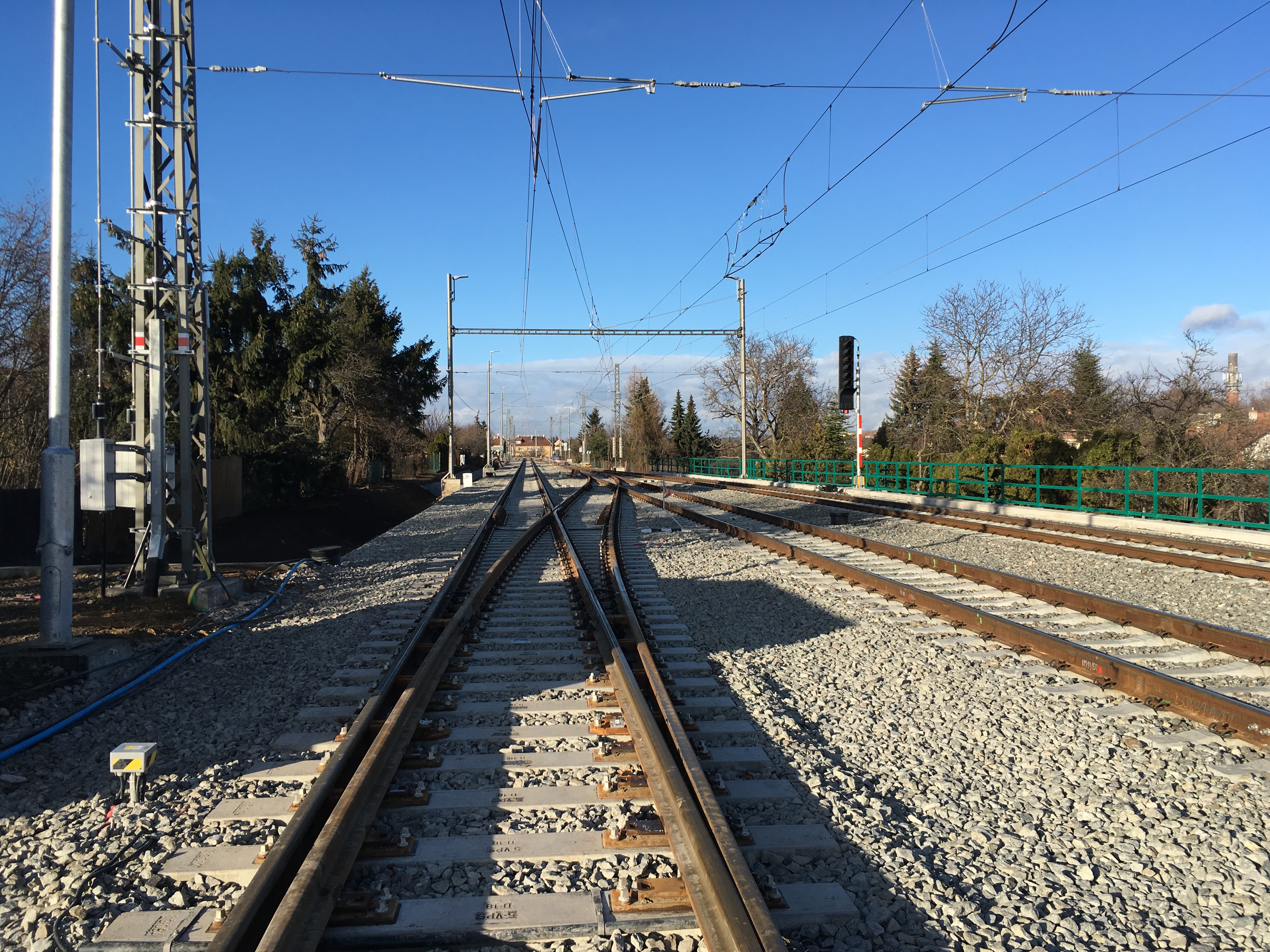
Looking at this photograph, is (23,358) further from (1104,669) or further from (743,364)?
(743,364)

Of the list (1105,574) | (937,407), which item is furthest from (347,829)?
(937,407)

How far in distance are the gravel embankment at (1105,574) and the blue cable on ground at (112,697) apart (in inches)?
360

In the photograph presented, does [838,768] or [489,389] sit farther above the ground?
[489,389]

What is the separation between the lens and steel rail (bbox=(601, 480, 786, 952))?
2.65 metres

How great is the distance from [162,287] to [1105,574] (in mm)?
12446

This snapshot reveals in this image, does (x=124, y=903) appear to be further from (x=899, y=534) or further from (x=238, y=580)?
(x=899, y=534)

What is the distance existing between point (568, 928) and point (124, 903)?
172cm

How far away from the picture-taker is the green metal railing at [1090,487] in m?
18.4

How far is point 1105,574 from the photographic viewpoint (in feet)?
36.7

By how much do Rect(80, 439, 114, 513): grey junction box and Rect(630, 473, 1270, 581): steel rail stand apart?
512 inches

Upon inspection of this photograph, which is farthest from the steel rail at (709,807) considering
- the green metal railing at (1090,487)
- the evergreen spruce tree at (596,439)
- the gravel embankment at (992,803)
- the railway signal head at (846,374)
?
the evergreen spruce tree at (596,439)

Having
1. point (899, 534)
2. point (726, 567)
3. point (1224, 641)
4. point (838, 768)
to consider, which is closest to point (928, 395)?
point (899, 534)

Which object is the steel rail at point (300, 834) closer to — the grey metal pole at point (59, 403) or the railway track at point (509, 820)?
the railway track at point (509, 820)

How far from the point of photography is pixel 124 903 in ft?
10.3
